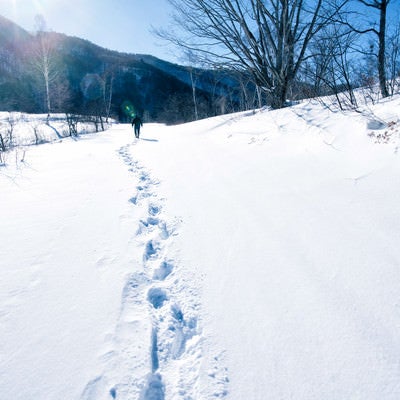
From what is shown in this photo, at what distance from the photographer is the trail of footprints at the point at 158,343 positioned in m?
1.30

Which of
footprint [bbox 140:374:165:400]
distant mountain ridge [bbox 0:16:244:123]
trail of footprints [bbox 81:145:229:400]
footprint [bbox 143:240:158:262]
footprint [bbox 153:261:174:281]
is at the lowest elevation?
footprint [bbox 140:374:165:400]

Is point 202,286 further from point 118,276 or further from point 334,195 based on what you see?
point 334,195

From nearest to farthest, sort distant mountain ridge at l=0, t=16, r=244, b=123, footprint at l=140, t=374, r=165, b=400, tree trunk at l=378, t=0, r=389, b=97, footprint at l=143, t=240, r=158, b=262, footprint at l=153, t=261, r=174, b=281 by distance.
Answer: footprint at l=140, t=374, r=165, b=400
footprint at l=153, t=261, r=174, b=281
footprint at l=143, t=240, r=158, b=262
tree trunk at l=378, t=0, r=389, b=97
distant mountain ridge at l=0, t=16, r=244, b=123

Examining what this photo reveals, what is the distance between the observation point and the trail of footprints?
1304mm

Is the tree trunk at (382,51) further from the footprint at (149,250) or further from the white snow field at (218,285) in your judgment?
the footprint at (149,250)

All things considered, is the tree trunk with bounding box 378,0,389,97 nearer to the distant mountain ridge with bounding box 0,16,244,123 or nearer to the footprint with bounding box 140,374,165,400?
the footprint with bounding box 140,374,165,400

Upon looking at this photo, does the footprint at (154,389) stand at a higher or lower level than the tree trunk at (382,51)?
lower

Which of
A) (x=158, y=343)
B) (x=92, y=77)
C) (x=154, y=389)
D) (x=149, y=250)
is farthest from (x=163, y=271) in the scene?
(x=92, y=77)

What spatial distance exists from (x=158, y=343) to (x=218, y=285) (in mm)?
624

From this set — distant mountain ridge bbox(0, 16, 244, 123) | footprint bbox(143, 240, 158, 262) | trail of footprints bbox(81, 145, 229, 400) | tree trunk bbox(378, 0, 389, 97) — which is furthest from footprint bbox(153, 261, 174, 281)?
distant mountain ridge bbox(0, 16, 244, 123)

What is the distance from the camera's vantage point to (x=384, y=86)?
5.50 metres

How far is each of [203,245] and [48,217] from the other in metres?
2.17

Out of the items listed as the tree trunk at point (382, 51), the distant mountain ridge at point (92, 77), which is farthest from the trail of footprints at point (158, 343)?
the distant mountain ridge at point (92, 77)

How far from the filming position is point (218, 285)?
2008 mm
